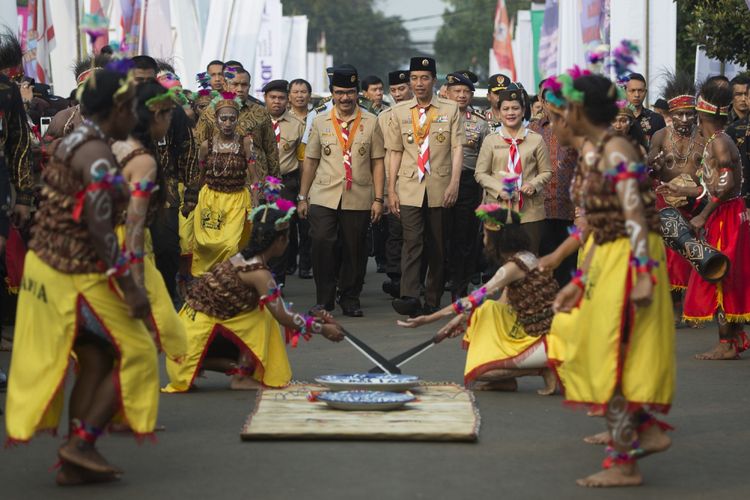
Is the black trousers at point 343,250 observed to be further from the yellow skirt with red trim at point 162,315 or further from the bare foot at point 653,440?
the bare foot at point 653,440

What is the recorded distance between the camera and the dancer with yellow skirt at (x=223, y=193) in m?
13.5

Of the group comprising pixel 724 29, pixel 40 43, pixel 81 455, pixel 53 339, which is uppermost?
pixel 40 43

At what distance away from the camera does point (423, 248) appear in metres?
13.8

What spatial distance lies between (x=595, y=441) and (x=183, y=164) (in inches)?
200

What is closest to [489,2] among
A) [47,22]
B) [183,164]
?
[47,22]

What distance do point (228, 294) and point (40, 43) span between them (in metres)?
11.7

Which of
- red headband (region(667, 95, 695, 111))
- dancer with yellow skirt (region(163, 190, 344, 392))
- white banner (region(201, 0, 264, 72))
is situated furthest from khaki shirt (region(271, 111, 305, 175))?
dancer with yellow skirt (region(163, 190, 344, 392))

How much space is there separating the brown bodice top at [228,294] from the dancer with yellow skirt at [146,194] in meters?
1.26

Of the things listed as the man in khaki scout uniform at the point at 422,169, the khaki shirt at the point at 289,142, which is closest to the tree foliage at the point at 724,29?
the man in khaki scout uniform at the point at 422,169

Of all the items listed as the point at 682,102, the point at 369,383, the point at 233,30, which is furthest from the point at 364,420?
the point at 233,30

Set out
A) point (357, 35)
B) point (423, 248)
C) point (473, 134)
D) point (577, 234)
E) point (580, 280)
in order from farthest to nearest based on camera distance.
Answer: point (357, 35) < point (473, 134) < point (423, 248) < point (577, 234) < point (580, 280)

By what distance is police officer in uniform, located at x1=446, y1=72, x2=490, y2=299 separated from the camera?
14.5m

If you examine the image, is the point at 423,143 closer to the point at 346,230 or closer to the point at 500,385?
the point at 346,230

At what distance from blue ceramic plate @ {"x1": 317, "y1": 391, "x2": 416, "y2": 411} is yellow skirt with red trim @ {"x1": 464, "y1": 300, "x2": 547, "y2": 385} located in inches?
37.2
